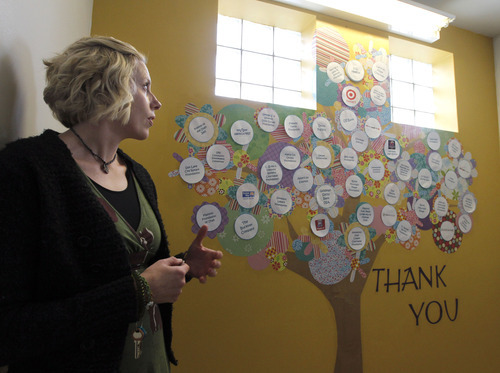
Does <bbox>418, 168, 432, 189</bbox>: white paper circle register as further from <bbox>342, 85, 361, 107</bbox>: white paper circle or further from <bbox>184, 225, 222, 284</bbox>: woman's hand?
<bbox>184, 225, 222, 284</bbox>: woman's hand

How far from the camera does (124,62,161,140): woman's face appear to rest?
3.23 ft

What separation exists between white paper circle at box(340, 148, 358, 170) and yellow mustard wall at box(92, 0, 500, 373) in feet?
2.07

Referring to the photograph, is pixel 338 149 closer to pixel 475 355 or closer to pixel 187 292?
pixel 187 292

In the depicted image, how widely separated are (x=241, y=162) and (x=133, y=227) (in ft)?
3.61

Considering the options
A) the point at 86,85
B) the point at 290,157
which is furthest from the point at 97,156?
the point at 290,157

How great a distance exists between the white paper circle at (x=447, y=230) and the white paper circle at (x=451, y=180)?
28 centimetres

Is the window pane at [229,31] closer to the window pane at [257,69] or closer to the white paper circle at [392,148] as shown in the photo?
the window pane at [257,69]

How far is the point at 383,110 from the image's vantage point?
236 cm

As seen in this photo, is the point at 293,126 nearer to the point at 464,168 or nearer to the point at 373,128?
the point at 373,128

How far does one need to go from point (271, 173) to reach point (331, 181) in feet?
1.39

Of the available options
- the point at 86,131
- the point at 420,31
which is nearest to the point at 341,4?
the point at 420,31

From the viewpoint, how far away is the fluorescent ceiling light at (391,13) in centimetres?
204

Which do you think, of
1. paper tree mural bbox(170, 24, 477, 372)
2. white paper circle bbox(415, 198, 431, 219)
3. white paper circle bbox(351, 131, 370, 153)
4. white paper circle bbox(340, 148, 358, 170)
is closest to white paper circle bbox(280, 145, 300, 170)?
paper tree mural bbox(170, 24, 477, 372)

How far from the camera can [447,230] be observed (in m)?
2.46
